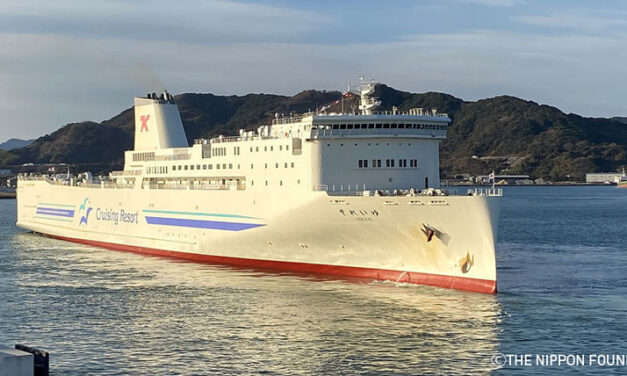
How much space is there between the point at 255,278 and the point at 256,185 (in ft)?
17.8

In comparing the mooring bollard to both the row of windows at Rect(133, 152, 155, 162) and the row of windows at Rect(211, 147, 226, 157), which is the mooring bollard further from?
the row of windows at Rect(133, 152, 155, 162)

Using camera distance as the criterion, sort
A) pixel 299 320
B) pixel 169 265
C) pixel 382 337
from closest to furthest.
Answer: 1. pixel 382 337
2. pixel 299 320
3. pixel 169 265

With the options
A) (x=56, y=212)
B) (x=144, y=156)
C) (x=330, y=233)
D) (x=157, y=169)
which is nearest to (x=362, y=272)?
(x=330, y=233)

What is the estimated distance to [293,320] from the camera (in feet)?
91.0

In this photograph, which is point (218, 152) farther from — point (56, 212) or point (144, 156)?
point (56, 212)

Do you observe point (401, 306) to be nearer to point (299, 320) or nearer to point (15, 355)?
point (299, 320)

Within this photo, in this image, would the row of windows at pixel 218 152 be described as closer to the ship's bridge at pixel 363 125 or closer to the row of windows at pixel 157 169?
the row of windows at pixel 157 169

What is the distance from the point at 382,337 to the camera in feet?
82.7

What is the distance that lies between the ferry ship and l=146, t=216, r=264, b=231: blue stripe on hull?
0.06m

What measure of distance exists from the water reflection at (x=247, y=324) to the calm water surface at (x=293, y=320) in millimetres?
63

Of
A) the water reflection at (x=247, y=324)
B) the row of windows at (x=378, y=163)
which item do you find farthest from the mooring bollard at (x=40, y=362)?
the row of windows at (x=378, y=163)

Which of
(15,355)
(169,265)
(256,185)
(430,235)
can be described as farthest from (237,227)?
(15,355)

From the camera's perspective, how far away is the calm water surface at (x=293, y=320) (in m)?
22.8

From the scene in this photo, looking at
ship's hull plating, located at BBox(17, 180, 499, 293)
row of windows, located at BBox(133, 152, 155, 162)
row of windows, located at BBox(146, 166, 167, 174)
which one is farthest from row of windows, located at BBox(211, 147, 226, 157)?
row of windows, located at BBox(133, 152, 155, 162)
